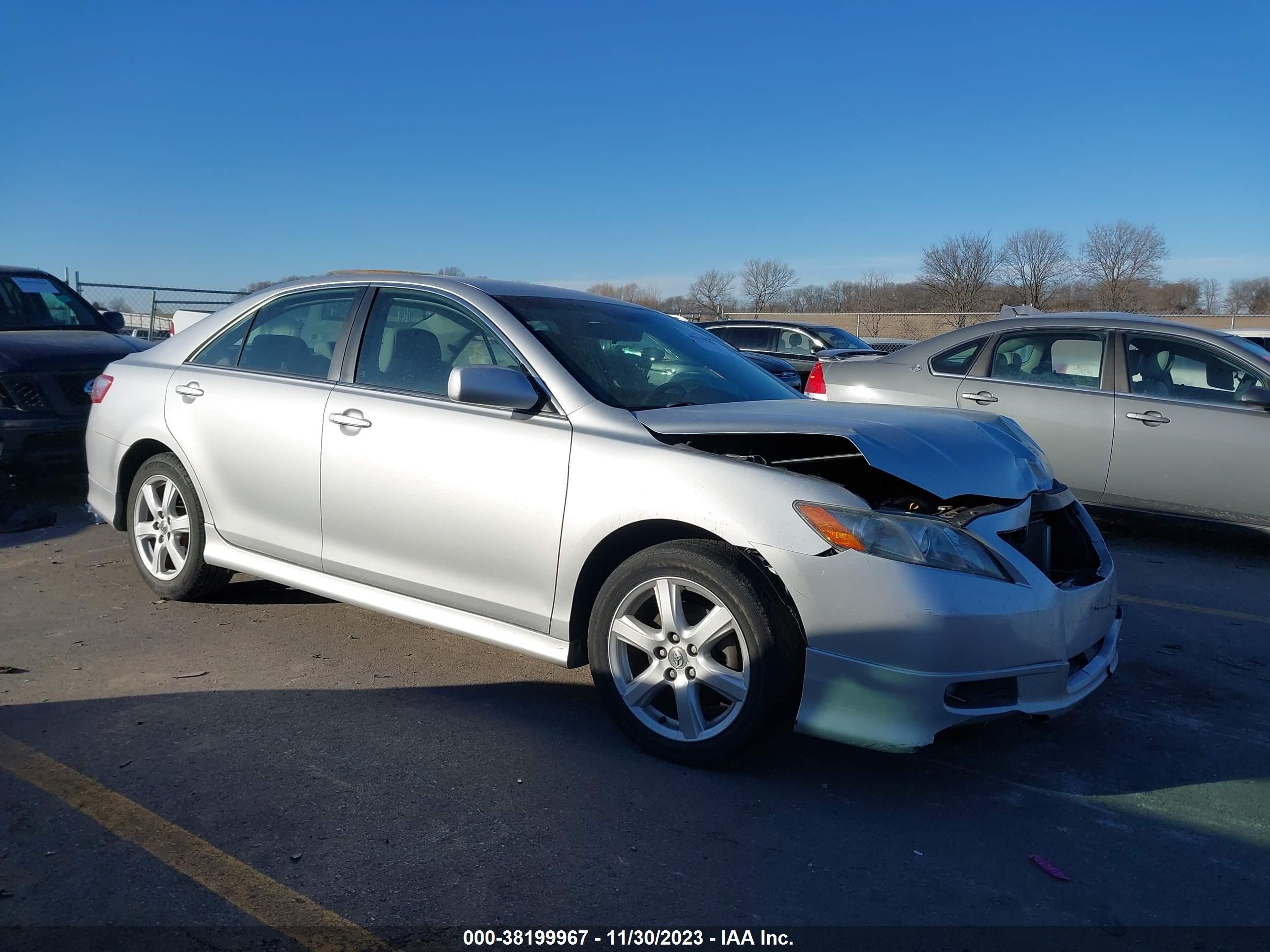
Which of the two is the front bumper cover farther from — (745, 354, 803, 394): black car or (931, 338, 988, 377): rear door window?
(745, 354, 803, 394): black car

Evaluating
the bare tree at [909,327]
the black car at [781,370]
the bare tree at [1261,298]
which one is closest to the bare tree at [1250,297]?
the bare tree at [1261,298]

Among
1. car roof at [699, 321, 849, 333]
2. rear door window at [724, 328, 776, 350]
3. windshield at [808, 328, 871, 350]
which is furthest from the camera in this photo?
rear door window at [724, 328, 776, 350]

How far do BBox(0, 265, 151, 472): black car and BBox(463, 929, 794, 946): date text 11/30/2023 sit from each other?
593 cm

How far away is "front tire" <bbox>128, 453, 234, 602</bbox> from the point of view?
5043mm

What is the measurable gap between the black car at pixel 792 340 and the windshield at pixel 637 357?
36.8 feet

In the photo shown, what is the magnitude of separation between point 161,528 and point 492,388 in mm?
2430

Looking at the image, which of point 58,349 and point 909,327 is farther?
point 909,327

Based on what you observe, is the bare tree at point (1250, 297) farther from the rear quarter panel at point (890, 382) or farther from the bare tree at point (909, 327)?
the rear quarter panel at point (890, 382)

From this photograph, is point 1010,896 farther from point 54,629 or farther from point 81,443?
point 81,443

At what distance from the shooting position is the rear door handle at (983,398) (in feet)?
25.7

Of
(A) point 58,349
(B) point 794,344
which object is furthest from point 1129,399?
(B) point 794,344

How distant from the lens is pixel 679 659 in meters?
3.45

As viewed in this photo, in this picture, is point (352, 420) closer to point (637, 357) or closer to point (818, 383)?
point (637, 357)

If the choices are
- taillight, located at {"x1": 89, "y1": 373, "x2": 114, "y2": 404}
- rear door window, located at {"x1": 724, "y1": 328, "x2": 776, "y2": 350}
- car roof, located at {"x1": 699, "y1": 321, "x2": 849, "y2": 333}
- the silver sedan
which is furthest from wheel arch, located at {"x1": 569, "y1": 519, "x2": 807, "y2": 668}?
rear door window, located at {"x1": 724, "y1": 328, "x2": 776, "y2": 350}
